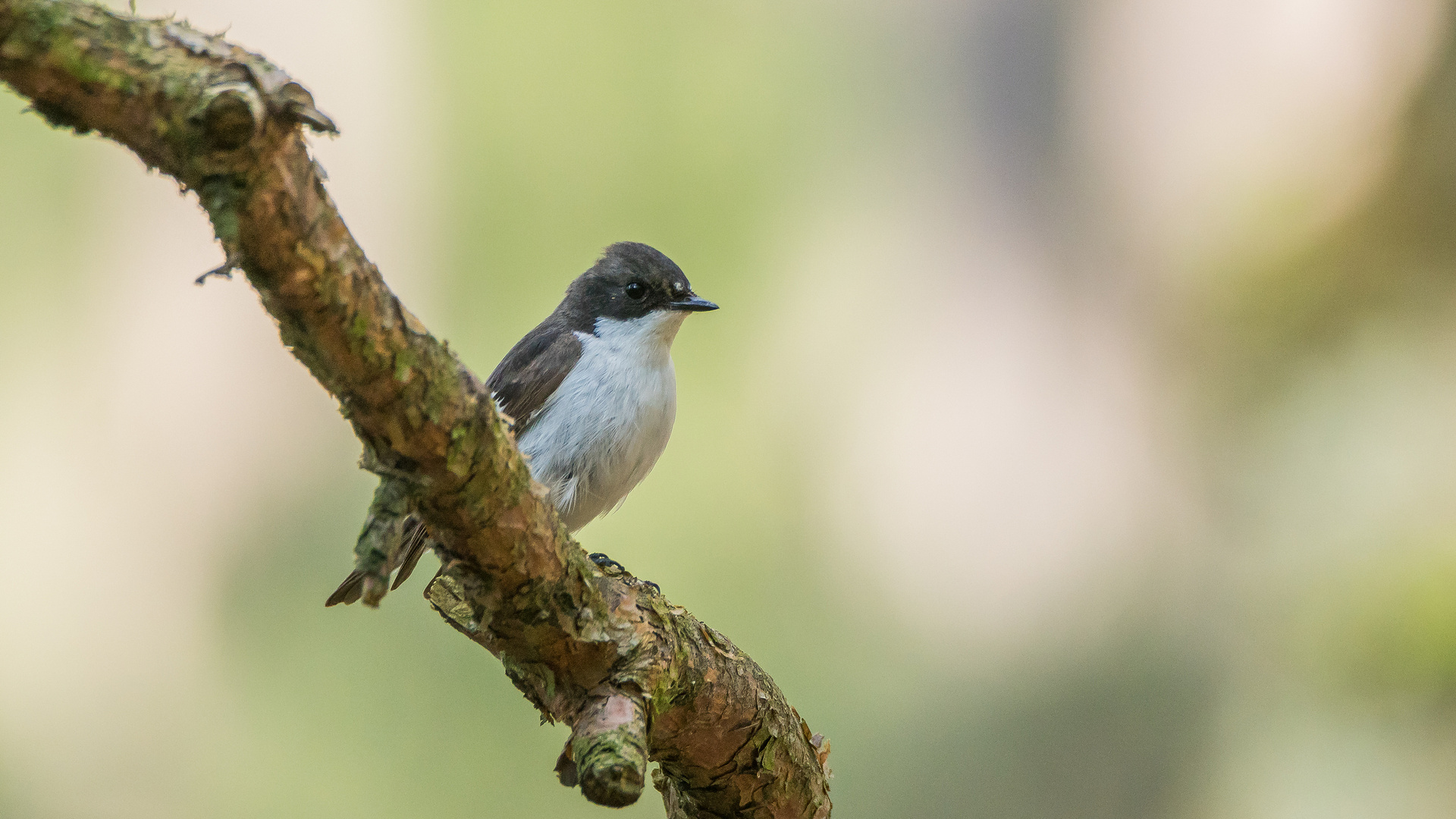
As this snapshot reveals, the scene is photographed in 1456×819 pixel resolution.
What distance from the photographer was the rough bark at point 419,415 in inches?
53.7

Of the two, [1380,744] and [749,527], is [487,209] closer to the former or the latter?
[749,527]

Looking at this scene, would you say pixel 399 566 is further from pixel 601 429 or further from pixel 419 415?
pixel 419 415

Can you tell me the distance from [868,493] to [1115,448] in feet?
5.14

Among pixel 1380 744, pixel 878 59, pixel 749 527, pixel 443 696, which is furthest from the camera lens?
pixel 878 59

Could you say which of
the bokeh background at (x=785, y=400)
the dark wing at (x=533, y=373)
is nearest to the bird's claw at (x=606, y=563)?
the dark wing at (x=533, y=373)

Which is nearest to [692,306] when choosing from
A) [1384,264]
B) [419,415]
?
[419,415]

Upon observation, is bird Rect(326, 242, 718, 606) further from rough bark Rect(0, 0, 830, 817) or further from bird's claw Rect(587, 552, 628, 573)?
rough bark Rect(0, 0, 830, 817)

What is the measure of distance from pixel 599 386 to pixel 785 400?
3.76 meters

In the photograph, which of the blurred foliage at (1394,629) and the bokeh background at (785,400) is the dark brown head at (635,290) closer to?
the bokeh background at (785,400)

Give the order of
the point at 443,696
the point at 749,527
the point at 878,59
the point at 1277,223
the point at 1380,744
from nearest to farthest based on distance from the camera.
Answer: the point at 1380,744 → the point at 1277,223 → the point at 443,696 → the point at 749,527 → the point at 878,59

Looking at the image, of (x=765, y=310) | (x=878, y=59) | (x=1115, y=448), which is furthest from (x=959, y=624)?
(x=878, y=59)

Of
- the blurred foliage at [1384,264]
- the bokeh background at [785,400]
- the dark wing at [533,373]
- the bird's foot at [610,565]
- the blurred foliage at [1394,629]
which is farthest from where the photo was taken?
the bokeh background at [785,400]

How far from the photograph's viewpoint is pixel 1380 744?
542 cm

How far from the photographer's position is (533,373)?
4.16m
